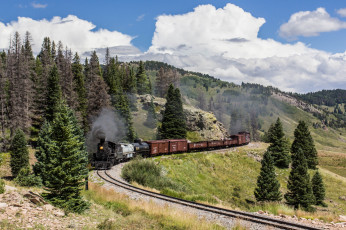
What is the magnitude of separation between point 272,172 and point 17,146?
34.5m

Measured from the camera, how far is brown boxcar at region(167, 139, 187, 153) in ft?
170

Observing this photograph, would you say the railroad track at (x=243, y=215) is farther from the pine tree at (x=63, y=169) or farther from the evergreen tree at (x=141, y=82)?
the evergreen tree at (x=141, y=82)

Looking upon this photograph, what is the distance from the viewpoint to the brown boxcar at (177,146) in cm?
5172

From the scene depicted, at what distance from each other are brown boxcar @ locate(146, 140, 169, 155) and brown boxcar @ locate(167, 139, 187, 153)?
1275 millimetres

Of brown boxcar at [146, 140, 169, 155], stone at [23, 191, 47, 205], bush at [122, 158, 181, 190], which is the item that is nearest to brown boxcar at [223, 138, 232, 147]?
brown boxcar at [146, 140, 169, 155]

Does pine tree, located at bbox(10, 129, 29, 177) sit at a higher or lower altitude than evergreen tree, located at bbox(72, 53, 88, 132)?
lower

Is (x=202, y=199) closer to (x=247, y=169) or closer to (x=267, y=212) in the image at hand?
(x=267, y=212)

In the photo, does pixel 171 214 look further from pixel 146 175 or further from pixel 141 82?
pixel 141 82

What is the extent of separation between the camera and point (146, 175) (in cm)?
3039

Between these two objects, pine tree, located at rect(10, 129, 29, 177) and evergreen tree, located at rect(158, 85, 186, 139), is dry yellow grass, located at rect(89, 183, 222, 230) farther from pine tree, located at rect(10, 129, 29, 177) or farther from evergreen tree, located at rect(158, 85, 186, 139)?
evergreen tree, located at rect(158, 85, 186, 139)

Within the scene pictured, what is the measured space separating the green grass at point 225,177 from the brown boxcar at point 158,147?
5.29 feet

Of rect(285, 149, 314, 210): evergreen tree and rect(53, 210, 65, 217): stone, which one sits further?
rect(285, 149, 314, 210): evergreen tree

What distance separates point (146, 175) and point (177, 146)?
75.7 ft

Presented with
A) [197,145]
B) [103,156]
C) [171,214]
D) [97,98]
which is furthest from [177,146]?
[171,214]
